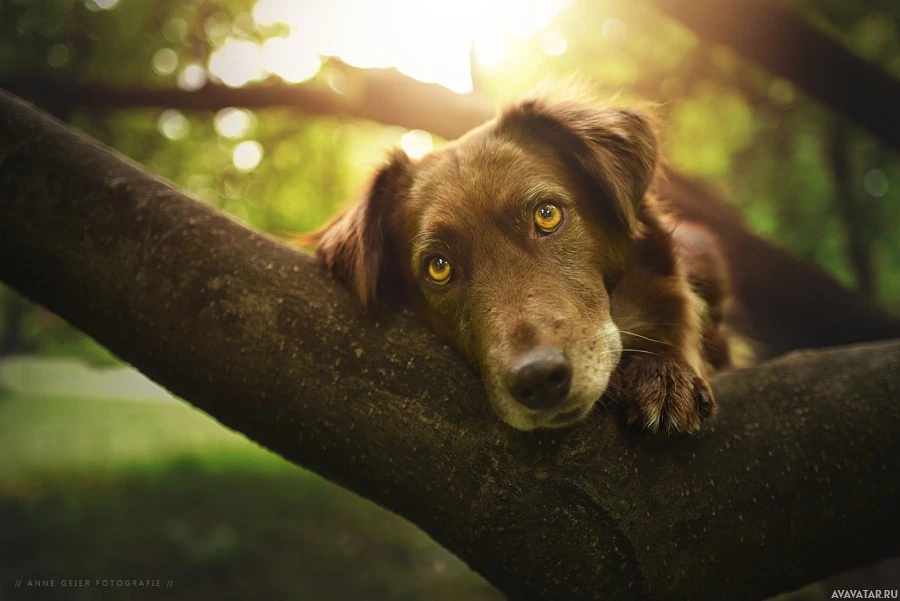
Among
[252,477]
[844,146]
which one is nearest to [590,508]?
[252,477]

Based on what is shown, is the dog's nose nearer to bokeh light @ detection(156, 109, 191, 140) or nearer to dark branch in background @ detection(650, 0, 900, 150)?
dark branch in background @ detection(650, 0, 900, 150)

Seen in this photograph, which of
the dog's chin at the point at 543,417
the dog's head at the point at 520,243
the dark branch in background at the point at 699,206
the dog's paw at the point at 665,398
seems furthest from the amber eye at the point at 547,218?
the dark branch in background at the point at 699,206

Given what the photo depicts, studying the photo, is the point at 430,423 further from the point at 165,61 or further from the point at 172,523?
the point at 165,61

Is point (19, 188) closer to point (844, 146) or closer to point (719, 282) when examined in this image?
point (719, 282)

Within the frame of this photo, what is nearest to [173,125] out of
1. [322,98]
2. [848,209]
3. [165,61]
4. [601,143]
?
[165,61]

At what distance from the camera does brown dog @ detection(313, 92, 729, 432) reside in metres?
1.87

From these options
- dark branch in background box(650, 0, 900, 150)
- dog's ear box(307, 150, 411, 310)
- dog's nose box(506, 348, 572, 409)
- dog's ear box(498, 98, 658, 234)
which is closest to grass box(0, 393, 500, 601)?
dog's ear box(307, 150, 411, 310)

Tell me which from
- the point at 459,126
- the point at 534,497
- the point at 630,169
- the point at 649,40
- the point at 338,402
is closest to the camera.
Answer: the point at 534,497

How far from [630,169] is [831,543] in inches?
61.4

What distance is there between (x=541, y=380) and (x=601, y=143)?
3.86ft

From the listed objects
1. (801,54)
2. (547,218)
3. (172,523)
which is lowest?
(172,523)

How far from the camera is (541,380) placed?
1705mm

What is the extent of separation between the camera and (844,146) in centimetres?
682

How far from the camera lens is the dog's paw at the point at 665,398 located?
1880 mm
